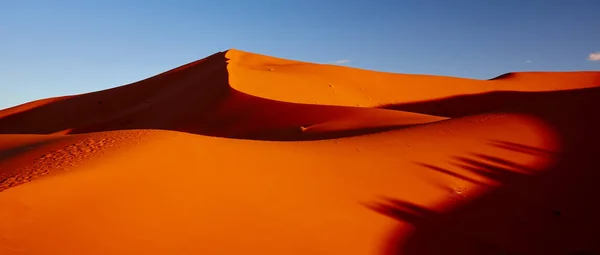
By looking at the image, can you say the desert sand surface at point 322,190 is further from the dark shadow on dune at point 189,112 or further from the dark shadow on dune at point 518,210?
the dark shadow on dune at point 189,112

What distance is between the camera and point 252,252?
4.30 m

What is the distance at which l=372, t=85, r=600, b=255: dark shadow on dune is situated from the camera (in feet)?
17.0

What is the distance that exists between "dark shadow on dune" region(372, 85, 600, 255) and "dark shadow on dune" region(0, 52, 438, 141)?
4.03 metres

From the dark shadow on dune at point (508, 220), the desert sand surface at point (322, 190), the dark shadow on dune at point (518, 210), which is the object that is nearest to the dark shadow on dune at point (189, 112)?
the desert sand surface at point (322, 190)

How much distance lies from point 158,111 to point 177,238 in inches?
704

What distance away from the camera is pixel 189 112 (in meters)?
19.6

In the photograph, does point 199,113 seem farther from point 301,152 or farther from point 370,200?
point 370,200


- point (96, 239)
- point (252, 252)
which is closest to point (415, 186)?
point (252, 252)

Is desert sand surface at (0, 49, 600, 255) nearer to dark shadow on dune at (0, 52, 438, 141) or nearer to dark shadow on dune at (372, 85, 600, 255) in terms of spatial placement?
dark shadow on dune at (372, 85, 600, 255)

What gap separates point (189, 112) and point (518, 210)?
15289 mm

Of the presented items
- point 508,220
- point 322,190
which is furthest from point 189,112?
point 508,220

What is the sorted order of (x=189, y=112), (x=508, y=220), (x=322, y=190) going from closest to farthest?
(x=508, y=220)
(x=322, y=190)
(x=189, y=112)

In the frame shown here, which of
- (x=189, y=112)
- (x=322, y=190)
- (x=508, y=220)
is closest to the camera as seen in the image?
(x=508, y=220)

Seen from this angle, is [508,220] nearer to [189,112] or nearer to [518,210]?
[518,210]
